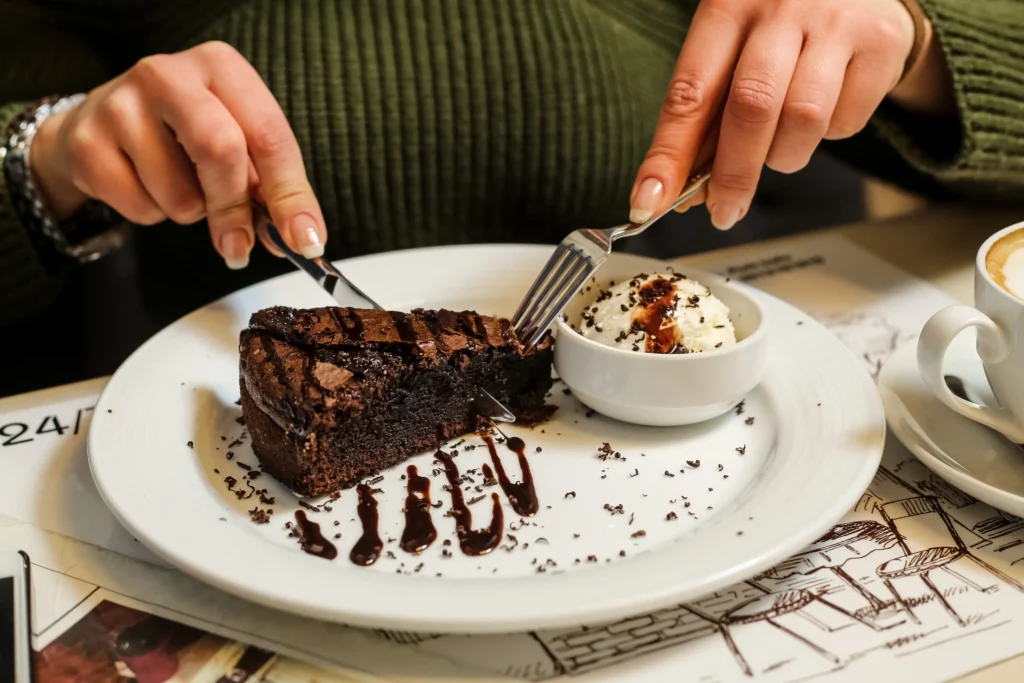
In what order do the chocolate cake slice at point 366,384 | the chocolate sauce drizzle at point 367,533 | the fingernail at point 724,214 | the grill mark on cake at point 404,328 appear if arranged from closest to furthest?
the chocolate sauce drizzle at point 367,533, the chocolate cake slice at point 366,384, the grill mark on cake at point 404,328, the fingernail at point 724,214

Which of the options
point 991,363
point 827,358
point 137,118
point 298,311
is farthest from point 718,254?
point 137,118

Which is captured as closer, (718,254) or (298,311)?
(298,311)

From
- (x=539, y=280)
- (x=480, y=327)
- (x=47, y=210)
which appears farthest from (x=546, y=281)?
(x=47, y=210)

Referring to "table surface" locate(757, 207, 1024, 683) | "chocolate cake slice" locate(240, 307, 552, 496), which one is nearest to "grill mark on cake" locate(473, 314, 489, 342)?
"chocolate cake slice" locate(240, 307, 552, 496)

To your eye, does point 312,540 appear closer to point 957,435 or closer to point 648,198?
point 648,198

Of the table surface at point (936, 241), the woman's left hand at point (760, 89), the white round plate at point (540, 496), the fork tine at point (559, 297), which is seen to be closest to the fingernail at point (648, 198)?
the woman's left hand at point (760, 89)

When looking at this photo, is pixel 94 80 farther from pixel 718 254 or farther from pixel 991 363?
pixel 991 363

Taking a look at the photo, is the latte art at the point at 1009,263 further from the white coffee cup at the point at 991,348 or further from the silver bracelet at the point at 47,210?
the silver bracelet at the point at 47,210
